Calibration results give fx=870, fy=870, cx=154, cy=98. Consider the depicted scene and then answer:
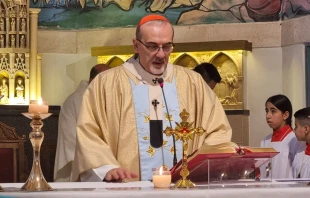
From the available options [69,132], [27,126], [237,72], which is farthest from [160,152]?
[237,72]

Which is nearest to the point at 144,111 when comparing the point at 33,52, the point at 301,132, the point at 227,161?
the point at 227,161

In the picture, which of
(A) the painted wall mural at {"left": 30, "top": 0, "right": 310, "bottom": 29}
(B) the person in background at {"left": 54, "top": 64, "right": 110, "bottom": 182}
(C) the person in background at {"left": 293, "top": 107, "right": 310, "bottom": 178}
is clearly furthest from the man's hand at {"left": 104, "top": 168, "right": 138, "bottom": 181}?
(A) the painted wall mural at {"left": 30, "top": 0, "right": 310, "bottom": 29}

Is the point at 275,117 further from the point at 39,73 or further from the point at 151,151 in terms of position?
the point at 39,73

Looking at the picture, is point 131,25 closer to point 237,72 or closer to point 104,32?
point 104,32

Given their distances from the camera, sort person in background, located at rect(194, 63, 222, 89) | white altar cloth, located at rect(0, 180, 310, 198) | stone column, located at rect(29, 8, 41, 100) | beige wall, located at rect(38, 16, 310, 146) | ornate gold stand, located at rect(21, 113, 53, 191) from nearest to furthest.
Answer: white altar cloth, located at rect(0, 180, 310, 198) < ornate gold stand, located at rect(21, 113, 53, 191) < person in background, located at rect(194, 63, 222, 89) < beige wall, located at rect(38, 16, 310, 146) < stone column, located at rect(29, 8, 41, 100)

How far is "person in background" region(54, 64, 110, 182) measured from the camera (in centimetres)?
687

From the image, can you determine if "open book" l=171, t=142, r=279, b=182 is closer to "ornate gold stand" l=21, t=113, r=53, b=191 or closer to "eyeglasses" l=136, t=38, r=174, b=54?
"ornate gold stand" l=21, t=113, r=53, b=191

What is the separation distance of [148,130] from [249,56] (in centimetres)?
538

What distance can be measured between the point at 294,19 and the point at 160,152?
544 centimetres

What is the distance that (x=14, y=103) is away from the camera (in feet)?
35.0

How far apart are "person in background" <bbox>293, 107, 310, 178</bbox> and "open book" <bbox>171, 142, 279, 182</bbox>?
9.22 feet

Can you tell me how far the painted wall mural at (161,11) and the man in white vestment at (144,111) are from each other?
5.03 metres

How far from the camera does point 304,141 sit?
7.68 m

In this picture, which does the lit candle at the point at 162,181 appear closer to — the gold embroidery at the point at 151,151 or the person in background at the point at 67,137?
the gold embroidery at the point at 151,151
